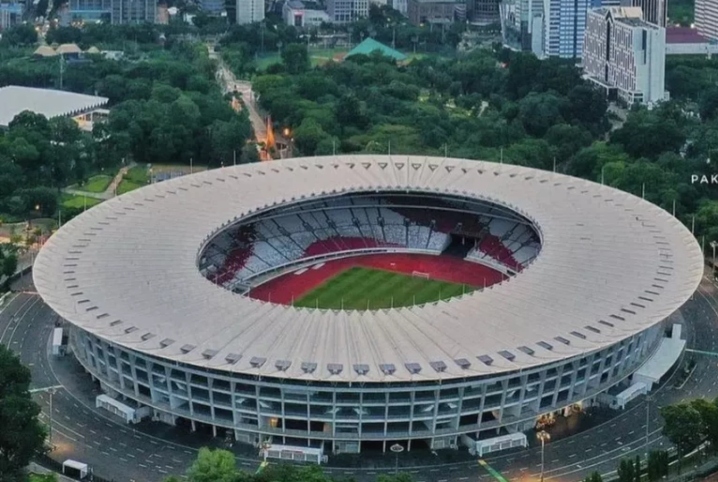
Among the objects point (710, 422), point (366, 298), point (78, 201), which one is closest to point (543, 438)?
point (710, 422)

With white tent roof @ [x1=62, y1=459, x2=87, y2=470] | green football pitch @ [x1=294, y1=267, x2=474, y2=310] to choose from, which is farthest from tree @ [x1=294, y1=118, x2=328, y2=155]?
white tent roof @ [x1=62, y1=459, x2=87, y2=470]

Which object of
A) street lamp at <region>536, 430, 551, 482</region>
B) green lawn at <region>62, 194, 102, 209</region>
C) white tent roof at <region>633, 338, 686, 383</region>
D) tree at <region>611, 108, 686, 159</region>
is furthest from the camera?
tree at <region>611, 108, 686, 159</region>

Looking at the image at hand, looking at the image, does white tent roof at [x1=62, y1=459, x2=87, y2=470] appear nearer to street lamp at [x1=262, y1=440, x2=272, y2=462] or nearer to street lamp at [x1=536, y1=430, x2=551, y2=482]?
street lamp at [x1=262, y1=440, x2=272, y2=462]

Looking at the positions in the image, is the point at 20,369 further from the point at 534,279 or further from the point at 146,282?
the point at 534,279

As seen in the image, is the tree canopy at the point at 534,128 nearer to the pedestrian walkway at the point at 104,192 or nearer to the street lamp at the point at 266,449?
the pedestrian walkway at the point at 104,192

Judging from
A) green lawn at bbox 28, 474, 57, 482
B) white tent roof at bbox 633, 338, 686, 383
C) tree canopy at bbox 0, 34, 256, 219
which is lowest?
green lawn at bbox 28, 474, 57, 482

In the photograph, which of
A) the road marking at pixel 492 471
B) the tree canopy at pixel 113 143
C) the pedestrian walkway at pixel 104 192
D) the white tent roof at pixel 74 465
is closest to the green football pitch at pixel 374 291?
the road marking at pixel 492 471

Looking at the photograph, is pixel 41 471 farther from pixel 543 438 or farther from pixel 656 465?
pixel 656 465
